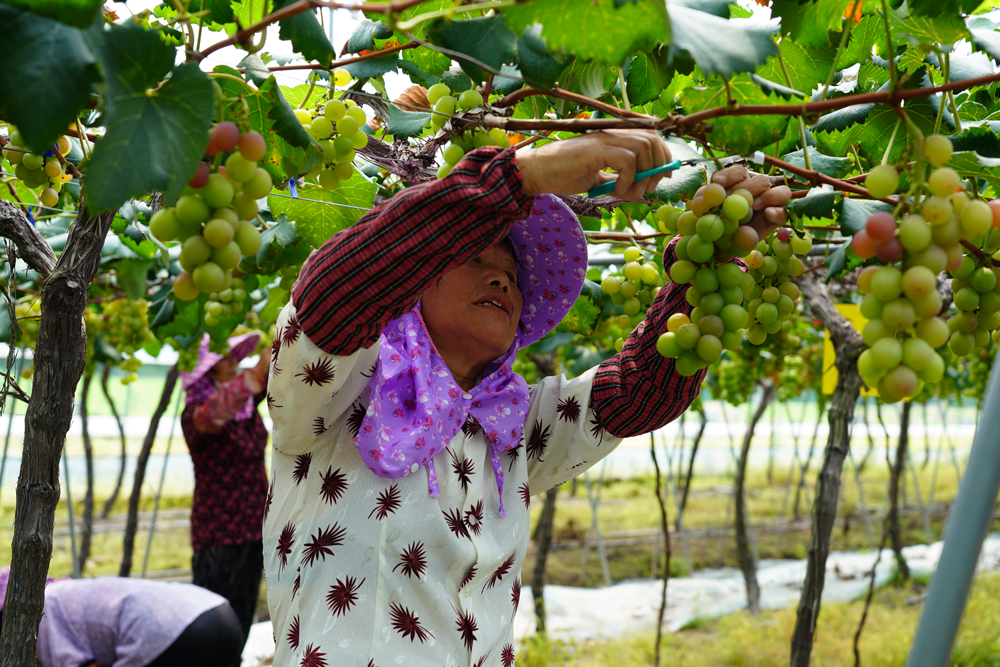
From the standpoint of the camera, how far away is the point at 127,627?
2.30 m

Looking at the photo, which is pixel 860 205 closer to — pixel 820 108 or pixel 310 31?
pixel 820 108

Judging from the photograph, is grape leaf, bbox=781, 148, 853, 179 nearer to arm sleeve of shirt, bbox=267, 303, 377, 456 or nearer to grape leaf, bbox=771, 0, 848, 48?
grape leaf, bbox=771, 0, 848, 48

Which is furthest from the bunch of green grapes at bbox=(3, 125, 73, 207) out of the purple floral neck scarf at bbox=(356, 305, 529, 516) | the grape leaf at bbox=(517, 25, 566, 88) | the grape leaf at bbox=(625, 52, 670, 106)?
the grape leaf at bbox=(625, 52, 670, 106)

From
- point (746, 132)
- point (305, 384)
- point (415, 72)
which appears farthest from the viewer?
point (415, 72)

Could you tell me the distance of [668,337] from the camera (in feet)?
2.94

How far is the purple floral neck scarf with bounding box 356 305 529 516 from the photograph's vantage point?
118 cm

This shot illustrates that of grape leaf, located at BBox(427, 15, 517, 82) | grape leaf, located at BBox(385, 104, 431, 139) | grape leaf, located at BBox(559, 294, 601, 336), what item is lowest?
grape leaf, located at BBox(559, 294, 601, 336)

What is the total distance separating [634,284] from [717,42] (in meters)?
0.88

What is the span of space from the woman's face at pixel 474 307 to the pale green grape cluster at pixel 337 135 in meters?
0.29

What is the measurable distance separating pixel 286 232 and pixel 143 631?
1490 mm

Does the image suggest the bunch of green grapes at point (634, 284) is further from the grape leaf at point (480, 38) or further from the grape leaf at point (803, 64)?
the grape leaf at point (480, 38)

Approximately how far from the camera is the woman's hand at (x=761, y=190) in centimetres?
85

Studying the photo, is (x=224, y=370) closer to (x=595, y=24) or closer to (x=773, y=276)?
(x=773, y=276)

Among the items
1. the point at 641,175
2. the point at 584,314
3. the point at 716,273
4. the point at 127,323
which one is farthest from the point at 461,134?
the point at 127,323
